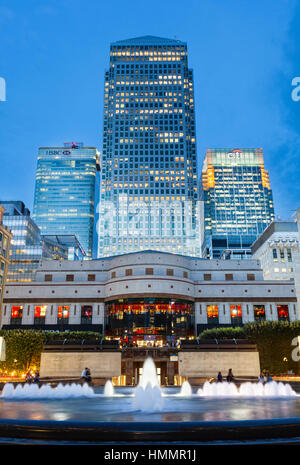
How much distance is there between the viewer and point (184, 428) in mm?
11438

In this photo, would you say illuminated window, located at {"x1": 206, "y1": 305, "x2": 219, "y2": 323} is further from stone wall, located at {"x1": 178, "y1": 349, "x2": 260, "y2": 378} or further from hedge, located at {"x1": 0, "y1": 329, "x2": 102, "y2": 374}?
hedge, located at {"x1": 0, "y1": 329, "x2": 102, "y2": 374}

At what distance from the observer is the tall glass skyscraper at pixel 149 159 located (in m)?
167

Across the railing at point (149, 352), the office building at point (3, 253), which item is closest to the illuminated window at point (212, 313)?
the railing at point (149, 352)

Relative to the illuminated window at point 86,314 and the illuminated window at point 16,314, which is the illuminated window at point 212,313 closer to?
the illuminated window at point 86,314

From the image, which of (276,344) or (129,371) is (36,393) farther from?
(276,344)

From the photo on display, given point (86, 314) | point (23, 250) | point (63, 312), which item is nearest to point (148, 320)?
point (86, 314)

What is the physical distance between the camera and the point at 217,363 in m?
40.8

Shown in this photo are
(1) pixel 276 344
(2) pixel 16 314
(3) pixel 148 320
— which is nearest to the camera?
(1) pixel 276 344

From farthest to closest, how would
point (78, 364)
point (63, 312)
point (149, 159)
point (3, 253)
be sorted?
point (149, 159)
point (3, 253)
point (63, 312)
point (78, 364)

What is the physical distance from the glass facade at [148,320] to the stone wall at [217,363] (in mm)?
21968

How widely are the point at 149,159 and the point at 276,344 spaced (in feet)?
469
